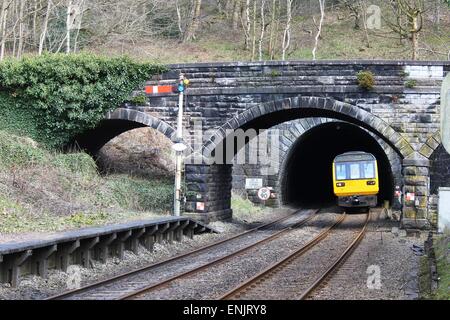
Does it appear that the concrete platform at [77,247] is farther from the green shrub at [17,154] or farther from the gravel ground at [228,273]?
the green shrub at [17,154]

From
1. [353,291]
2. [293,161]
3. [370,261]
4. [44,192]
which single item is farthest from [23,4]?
[353,291]

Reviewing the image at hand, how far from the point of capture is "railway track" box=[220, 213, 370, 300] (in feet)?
43.3

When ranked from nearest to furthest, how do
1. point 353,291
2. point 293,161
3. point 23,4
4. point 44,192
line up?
point 353,291 < point 44,192 < point 23,4 < point 293,161

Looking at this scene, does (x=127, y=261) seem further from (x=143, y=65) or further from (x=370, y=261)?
(x=143, y=65)

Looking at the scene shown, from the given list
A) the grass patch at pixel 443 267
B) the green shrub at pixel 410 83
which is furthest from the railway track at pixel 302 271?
the green shrub at pixel 410 83

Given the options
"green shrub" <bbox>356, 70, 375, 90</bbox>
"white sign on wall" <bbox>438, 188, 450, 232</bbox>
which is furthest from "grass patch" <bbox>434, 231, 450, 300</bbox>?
"green shrub" <bbox>356, 70, 375, 90</bbox>

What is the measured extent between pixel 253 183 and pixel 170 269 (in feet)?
68.7

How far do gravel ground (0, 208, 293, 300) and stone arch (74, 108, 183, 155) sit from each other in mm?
4749

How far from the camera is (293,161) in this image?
4353 cm

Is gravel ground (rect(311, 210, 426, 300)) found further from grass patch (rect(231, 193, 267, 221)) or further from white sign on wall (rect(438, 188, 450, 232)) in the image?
grass patch (rect(231, 193, 267, 221))

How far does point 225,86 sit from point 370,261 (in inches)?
409

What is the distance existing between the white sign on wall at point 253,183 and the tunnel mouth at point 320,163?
267 cm

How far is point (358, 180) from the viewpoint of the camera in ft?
122

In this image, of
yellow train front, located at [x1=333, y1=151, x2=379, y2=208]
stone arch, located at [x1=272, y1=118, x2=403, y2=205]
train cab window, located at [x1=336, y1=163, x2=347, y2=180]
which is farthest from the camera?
stone arch, located at [x1=272, y1=118, x2=403, y2=205]
